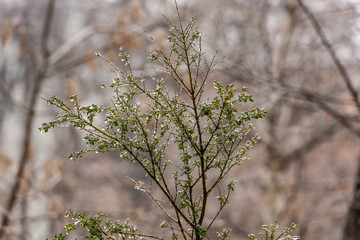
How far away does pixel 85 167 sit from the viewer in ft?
37.9

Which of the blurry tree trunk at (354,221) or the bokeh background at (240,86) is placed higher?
the bokeh background at (240,86)

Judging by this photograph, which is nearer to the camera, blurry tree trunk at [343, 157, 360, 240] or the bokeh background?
blurry tree trunk at [343, 157, 360, 240]

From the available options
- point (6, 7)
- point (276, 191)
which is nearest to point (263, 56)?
point (276, 191)

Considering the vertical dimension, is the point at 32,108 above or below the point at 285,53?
below

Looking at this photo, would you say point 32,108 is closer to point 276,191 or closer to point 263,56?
point 276,191

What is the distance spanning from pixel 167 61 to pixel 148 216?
4.68 meters

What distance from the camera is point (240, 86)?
221 inches

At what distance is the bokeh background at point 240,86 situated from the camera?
4.03 metres

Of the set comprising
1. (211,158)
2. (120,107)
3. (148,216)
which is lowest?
(211,158)

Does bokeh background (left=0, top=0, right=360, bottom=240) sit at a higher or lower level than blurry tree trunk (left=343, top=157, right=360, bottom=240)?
higher

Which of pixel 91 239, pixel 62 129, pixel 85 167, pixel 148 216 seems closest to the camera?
pixel 91 239

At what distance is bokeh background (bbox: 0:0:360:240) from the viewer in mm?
4032

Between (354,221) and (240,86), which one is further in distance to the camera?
(240,86)

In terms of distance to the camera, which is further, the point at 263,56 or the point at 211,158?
the point at 263,56
